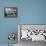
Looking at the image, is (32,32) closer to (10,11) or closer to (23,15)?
(23,15)

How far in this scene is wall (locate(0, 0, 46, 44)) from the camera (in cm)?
418

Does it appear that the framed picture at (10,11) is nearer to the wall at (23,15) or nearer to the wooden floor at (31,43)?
the wall at (23,15)

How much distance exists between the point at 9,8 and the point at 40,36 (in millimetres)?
1293

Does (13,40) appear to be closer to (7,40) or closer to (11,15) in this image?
(7,40)

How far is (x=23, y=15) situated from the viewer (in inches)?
165

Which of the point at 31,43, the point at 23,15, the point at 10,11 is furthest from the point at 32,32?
the point at 10,11

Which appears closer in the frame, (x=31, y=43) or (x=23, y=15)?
(x=31, y=43)

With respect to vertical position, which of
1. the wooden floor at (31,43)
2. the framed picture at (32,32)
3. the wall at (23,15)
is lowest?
the wooden floor at (31,43)

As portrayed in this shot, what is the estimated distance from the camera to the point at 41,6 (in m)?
4.21

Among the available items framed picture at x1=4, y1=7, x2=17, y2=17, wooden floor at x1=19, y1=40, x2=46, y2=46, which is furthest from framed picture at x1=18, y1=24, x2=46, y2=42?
framed picture at x1=4, y1=7, x2=17, y2=17

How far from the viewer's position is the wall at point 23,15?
13.7 feet

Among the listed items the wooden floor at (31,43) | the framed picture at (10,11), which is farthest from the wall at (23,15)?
the wooden floor at (31,43)

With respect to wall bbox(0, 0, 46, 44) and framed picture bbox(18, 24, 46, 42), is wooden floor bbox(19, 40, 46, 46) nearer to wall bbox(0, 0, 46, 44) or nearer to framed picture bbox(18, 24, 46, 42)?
framed picture bbox(18, 24, 46, 42)

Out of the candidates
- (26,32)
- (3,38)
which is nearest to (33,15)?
(26,32)
